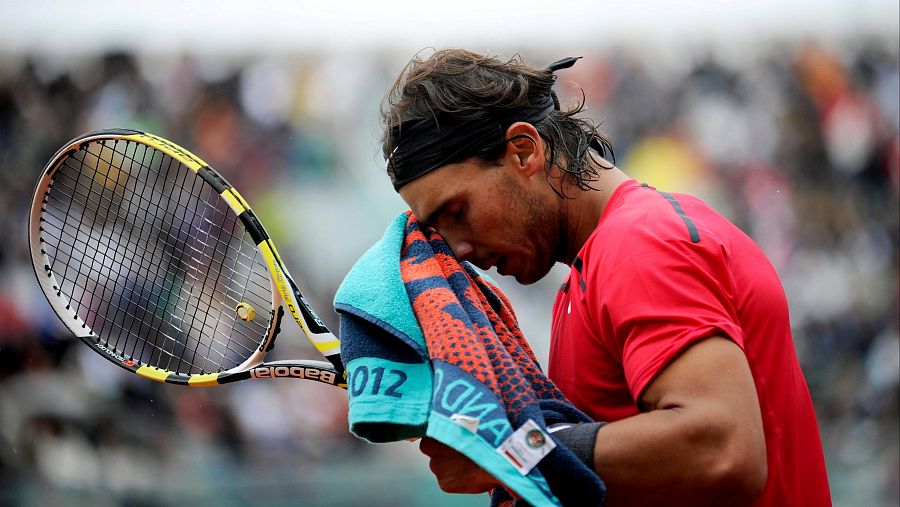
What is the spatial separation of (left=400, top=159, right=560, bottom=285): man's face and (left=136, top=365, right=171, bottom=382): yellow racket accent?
0.87m

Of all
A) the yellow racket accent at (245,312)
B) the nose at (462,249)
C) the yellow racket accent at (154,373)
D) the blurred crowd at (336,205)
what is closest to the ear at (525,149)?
the nose at (462,249)

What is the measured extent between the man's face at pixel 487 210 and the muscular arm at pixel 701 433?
52 centimetres

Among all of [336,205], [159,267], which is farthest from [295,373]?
[336,205]

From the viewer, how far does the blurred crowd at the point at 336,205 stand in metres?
4.65

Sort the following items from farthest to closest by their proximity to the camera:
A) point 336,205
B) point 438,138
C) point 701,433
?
point 336,205, point 438,138, point 701,433

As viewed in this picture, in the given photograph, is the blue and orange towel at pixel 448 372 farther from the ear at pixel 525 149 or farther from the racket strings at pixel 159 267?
the racket strings at pixel 159 267

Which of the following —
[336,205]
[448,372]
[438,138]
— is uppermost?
[438,138]

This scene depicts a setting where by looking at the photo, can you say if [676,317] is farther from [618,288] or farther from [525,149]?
[525,149]

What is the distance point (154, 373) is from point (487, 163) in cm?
107

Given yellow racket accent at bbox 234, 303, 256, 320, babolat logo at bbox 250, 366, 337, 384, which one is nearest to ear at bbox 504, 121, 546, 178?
babolat logo at bbox 250, 366, 337, 384

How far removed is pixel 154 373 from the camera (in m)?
2.41

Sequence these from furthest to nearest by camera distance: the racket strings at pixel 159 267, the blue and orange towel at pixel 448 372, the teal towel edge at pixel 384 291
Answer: the racket strings at pixel 159 267
the teal towel edge at pixel 384 291
the blue and orange towel at pixel 448 372

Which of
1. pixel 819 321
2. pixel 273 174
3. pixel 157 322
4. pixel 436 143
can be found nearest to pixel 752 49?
pixel 819 321

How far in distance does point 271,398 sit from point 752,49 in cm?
294
